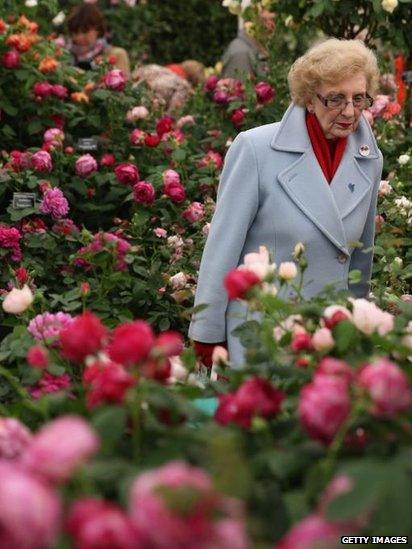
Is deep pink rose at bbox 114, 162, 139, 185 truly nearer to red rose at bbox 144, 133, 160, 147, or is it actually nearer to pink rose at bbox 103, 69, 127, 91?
red rose at bbox 144, 133, 160, 147

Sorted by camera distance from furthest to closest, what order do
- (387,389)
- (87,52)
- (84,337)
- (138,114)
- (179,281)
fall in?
(87,52)
(138,114)
(179,281)
(84,337)
(387,389)

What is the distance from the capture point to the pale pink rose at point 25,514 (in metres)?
0.98

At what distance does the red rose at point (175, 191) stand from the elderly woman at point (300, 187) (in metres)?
1.34

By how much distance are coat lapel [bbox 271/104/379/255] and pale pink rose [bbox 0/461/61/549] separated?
6.90 ft

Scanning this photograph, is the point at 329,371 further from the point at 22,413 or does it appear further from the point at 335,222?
the point at 335,222

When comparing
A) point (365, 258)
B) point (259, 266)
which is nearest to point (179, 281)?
point (365, 258)

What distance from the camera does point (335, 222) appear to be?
3.10 meters

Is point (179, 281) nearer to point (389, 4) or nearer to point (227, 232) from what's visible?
point (227, 232)

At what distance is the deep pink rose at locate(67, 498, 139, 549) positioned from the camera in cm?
102

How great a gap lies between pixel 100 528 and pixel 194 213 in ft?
11.2

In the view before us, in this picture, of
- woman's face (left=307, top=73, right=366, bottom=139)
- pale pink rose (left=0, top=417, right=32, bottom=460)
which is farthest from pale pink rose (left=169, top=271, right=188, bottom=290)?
pale pink rose (left=0, top=417, right=32, bottom=460)

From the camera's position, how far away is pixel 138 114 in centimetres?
536

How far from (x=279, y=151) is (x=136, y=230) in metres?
1.29

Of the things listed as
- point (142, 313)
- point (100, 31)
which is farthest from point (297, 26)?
point (142, 313)
